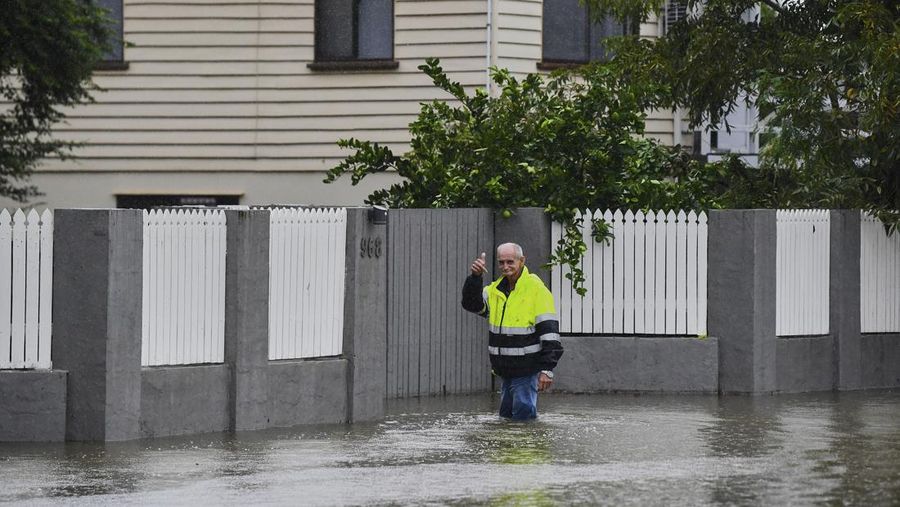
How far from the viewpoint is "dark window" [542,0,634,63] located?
82.1 feet

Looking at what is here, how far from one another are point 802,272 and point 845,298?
73cm

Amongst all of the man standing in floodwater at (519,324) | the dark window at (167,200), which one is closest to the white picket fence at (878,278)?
the man standing in floodwater at (519,324)

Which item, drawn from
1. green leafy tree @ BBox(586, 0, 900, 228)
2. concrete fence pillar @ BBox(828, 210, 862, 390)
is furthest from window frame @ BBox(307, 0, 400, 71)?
concrete fence pillar @ BBox(828, 210, 862, 390)

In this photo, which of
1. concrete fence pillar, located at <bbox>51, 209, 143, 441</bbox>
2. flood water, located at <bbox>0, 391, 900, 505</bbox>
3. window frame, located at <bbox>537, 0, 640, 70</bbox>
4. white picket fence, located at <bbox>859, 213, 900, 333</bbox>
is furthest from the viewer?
window frame, located at <bbox>537, 0, 640, 70</bbox>

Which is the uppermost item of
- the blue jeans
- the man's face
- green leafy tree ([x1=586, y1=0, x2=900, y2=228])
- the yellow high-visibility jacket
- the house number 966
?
green leafy tree ([x1=586, y1=0, x2=900, y2=228])

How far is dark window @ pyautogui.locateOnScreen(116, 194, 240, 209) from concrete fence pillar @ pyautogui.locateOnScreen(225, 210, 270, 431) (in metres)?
11.2

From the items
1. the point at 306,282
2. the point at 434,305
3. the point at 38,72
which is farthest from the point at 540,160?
the point at 38,72

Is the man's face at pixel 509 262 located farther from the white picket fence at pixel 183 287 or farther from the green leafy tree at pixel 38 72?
the green leafy tree at pixel 38 72

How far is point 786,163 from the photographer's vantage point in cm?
1984

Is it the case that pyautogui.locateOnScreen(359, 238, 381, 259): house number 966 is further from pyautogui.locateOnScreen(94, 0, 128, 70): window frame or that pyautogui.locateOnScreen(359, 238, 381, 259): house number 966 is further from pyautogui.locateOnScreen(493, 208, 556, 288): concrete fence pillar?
pyautogui.locateOnScreen(94, 0, 128, 70): window frame

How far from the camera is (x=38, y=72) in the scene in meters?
23.4

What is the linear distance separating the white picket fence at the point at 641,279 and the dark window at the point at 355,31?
7.69 m

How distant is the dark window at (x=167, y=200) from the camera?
25.5 metres

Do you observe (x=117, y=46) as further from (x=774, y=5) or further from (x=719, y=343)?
(x=719, y=343)
